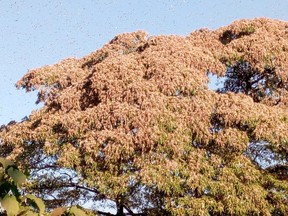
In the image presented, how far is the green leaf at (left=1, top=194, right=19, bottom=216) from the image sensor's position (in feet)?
3.66

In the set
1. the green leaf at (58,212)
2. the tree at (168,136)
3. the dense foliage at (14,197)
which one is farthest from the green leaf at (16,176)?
the tree at (168,136)

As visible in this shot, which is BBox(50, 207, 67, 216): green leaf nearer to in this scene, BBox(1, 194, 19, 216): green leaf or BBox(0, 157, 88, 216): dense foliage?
BBox(0, 157, 88, 216): dense foliage

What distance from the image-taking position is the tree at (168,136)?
1002 cm

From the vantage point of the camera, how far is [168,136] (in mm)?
10125

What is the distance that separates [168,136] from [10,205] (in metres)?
9.07

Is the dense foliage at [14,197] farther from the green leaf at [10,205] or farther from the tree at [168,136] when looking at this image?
the tree at [168,136]

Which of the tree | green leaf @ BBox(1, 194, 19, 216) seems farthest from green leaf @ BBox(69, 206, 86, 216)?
the tree

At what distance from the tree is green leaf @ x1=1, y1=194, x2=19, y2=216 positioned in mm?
8643

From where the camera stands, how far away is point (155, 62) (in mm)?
11992

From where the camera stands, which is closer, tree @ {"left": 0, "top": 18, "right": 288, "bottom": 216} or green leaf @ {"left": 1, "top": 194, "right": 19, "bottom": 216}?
green leaf @ {"left": 1, "top": 194, "right": 19, "bottom": 216}

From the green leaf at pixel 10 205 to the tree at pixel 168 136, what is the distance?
8.64 m

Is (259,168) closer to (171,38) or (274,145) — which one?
(274,145)

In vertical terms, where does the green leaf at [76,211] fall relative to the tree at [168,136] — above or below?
below

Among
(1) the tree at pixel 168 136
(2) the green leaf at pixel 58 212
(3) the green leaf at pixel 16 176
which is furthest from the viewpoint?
(1) the tree at pixel 168 136
